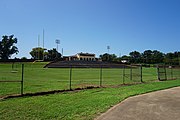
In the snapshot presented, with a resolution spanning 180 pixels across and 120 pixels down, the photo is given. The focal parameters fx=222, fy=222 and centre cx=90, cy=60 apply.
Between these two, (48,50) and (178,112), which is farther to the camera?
(48,50)

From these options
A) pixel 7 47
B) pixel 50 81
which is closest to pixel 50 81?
pixel 50 81

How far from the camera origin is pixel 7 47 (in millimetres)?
126750

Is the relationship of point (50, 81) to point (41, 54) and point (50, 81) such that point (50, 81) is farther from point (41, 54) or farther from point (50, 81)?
point (41, 54)

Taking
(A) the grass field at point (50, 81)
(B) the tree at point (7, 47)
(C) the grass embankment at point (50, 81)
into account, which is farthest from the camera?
(B) the tree at point (7, 47)

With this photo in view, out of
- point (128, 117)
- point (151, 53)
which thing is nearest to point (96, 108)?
point (128, 117)

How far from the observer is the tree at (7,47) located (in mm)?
125750

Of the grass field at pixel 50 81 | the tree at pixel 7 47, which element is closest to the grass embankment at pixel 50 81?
the grass field at pixel 50 81

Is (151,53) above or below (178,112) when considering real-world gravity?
above

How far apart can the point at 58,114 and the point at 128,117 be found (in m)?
2.41

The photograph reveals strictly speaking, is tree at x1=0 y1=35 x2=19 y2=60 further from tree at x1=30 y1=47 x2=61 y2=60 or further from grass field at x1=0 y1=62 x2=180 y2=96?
grass field at x1=0 y1=62 x2=180 y2=96

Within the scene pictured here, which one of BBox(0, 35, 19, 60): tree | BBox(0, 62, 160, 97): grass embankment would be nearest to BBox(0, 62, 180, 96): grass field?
BBox(0, 62, 160, 97): grass embankment

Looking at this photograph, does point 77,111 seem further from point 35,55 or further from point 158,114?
point 35,55

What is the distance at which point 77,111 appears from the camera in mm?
8258

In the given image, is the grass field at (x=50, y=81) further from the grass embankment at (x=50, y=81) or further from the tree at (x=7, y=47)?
the tree at (x=7, y=47)
